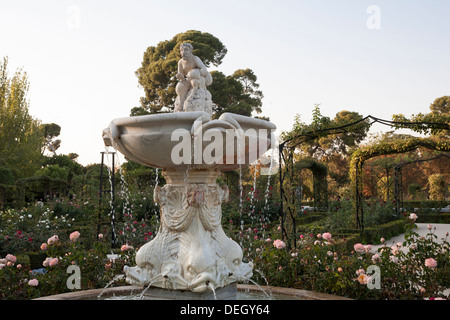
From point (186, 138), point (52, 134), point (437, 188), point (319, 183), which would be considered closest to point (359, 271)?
point (186, 138)

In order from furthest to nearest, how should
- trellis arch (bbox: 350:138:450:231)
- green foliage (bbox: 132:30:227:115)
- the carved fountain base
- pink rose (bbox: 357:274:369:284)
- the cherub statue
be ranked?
green foliage (bbox: 132:30:227:115)
trellis arch (bbox: 350:138:450:231)
the cherub statue
pink rose (bbox: 357:274:369:284)
the carved fountain base

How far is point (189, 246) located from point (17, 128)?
21434mm

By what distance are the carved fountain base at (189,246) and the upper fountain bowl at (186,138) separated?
27 centimetres

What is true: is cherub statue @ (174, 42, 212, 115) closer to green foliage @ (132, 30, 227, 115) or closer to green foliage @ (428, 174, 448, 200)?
green foliage @ (132, 30, 227, 115)

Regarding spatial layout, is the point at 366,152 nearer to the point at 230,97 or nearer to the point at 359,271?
the point at 359,271

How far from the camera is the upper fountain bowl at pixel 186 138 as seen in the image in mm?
3150

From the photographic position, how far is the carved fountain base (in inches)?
136

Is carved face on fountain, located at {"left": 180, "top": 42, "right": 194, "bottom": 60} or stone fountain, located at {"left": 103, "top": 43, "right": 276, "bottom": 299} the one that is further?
carved face on fountain, located at {"left": 180, "top": 42, "right": 194, "bottom": 60}

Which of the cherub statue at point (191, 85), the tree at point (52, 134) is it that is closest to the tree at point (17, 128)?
the tree at point (52, 134)

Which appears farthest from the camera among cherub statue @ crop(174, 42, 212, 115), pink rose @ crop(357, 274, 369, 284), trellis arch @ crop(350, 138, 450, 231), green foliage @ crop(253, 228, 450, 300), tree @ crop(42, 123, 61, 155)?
tree @ crop(42, 123, 61, 155)

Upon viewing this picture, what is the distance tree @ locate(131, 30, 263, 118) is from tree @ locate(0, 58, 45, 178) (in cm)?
650

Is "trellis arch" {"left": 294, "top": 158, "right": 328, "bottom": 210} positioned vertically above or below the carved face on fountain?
below

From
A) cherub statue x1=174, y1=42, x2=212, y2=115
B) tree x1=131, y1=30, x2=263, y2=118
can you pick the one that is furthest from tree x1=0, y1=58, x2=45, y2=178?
cherub statue x1=174, y1=42, x2=212, y2=115

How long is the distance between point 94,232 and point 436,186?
2071 cm
